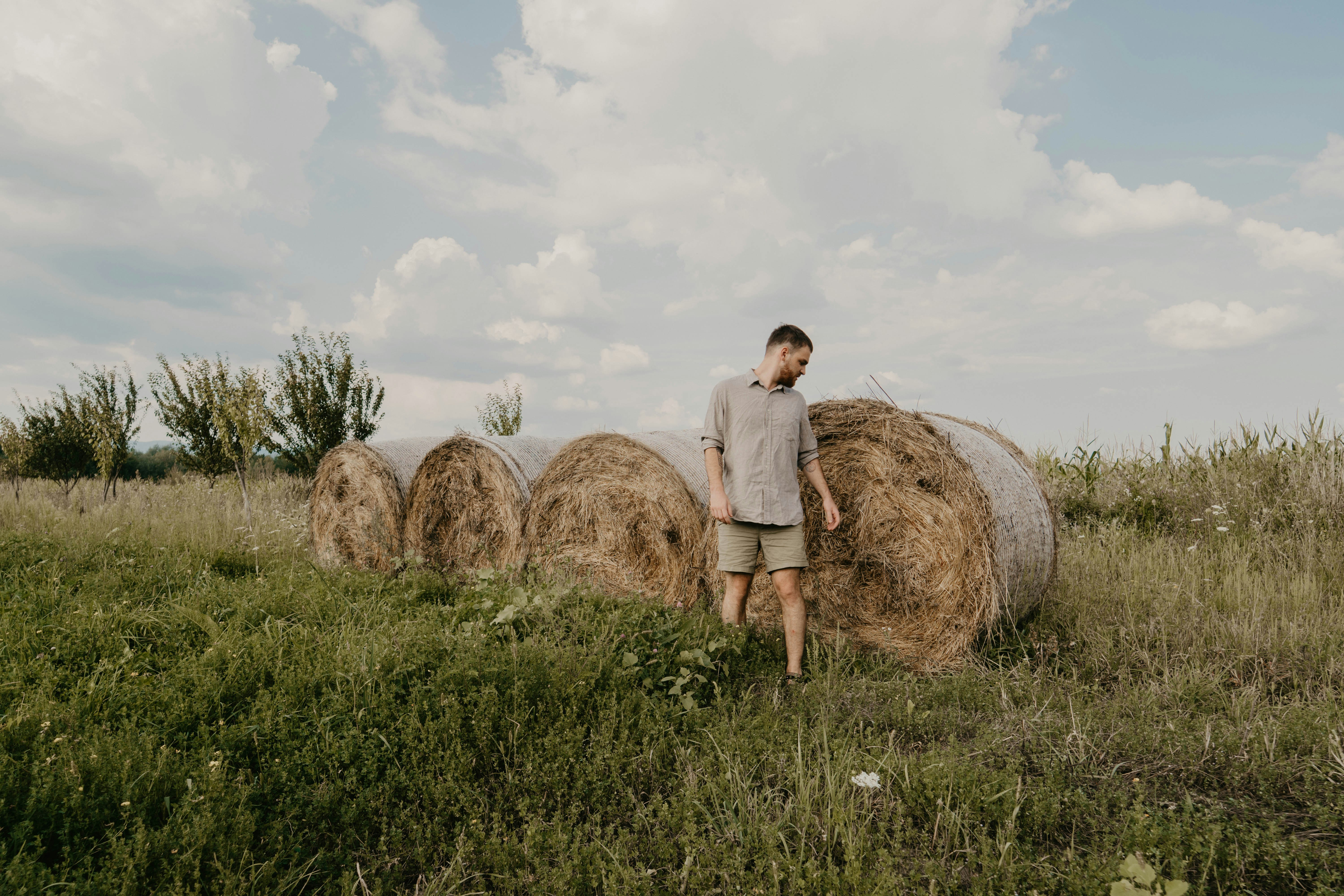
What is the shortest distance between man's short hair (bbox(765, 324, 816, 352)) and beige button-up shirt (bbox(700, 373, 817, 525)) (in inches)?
11.4

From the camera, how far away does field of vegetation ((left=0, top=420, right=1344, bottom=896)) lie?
2.59 metres

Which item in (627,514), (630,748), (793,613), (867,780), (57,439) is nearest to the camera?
(867,780)

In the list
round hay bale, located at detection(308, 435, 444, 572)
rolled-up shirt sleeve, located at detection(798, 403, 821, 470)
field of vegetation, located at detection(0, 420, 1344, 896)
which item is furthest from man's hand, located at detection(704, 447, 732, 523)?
round hay bale, located at detection(308, 435, 444, 572)

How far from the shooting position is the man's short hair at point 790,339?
17.1ft

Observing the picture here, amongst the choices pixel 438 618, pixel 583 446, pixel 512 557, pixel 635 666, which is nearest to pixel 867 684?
pixel 635 666

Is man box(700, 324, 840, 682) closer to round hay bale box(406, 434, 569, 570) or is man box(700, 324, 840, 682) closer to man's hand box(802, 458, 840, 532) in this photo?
man's hand box(802, 458, 840, 532)

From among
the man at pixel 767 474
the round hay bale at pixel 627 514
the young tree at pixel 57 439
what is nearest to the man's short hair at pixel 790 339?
the man at pixel 767 474

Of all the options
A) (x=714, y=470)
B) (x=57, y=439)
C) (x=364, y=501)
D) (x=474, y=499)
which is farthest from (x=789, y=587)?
(x=57, y=439)

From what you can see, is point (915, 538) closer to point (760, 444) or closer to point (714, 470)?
point (760, 444)

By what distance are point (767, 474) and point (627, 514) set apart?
196 cm

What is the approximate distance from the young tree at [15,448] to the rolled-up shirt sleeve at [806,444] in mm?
18261

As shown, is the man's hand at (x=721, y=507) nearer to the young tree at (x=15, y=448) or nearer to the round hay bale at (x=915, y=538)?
the round hay bale at (x=915, y=538)

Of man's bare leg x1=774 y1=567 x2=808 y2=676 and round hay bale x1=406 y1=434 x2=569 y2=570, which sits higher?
round hay bale x1=406 y1=434 x2=569 y2=570

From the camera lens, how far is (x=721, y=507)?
5031mm
